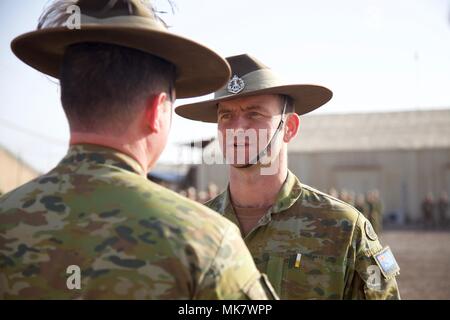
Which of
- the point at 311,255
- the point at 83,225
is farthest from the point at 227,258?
the point at 311,255

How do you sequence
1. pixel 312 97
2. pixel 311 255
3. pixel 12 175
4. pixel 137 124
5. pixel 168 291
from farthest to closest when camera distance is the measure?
pixel 12 175, pixel 312 97, pixel 311 255, pixel 137 124, pixel 168 291

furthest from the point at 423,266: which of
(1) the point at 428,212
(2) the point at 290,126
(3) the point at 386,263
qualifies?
(1) the point at 428,212

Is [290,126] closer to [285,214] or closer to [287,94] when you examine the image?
[287,94]

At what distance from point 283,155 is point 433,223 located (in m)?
32.0

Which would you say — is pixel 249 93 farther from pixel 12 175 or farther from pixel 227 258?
pixel 12 175

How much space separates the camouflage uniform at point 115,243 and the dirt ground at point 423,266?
9.30 metres

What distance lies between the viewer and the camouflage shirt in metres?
2.98

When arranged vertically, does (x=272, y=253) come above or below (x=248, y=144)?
below

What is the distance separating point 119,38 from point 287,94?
2.03 meters

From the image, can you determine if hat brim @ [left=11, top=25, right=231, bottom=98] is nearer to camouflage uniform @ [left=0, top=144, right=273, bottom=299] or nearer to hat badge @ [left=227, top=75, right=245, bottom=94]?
camouflage uniform @ [left=0, top=144, right=273, bottom=299]

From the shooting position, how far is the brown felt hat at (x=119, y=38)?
182 centimetres

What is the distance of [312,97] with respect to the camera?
149 inches

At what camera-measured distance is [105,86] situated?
5.74 feet

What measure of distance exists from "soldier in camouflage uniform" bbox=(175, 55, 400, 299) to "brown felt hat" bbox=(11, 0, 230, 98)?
118cm
